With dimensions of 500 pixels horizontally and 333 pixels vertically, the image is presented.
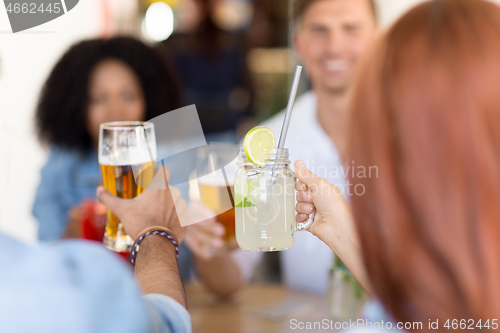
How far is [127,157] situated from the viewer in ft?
2.88

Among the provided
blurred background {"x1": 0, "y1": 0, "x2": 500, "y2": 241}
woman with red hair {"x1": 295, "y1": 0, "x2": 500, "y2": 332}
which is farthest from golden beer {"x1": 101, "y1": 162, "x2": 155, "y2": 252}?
blurred background {"x1": 0, "y1": 0, "x2": 500, "y2": 241}

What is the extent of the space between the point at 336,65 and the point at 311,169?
0.41 metres

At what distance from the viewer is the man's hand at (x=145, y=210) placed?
2.78 ft

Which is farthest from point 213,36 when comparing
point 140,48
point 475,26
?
point 475,26

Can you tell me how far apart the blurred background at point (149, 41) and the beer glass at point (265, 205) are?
4.70ft

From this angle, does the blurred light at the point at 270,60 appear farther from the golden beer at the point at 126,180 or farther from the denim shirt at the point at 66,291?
the denim shirt at the point at 66,291

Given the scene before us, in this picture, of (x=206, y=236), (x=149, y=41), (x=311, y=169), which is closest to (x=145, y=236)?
(x=206, y=236)

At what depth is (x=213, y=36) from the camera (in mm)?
4523

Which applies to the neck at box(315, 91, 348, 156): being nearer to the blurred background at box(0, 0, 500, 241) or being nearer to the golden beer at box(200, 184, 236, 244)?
the blurred background at box(0, 0, 500, 241)

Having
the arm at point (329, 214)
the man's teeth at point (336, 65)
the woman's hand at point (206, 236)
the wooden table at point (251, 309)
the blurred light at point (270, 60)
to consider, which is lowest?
the wooden table at point (251, 309)

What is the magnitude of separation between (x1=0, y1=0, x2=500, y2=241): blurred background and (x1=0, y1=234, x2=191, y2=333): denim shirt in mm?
1582

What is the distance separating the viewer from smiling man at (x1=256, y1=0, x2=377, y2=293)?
179cm

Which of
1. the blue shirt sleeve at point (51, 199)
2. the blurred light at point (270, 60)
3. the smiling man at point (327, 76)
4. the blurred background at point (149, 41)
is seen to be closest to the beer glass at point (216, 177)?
the smiling man at point (327, 76)

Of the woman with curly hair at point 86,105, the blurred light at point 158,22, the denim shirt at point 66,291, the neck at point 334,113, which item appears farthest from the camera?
the blurred light at point 158,22
